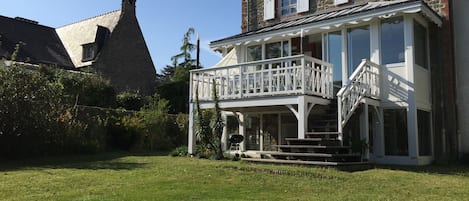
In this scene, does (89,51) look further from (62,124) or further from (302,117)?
(302,117)

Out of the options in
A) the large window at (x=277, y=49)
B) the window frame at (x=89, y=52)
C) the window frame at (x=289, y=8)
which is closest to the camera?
the large window at (x=277, y=49)

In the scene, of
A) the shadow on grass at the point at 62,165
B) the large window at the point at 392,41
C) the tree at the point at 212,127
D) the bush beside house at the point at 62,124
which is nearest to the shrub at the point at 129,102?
the bush beside house at the point at 62,124

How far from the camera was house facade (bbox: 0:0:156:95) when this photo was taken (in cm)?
3541

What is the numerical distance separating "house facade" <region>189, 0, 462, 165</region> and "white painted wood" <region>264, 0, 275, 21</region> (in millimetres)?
3304

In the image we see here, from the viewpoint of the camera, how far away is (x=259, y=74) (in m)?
14.0

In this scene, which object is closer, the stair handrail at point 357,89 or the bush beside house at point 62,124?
the stair handrail at point 357,89

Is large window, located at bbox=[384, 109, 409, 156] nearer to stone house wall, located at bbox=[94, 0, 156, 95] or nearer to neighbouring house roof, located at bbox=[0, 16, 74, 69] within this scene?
stone house wall, located at bbox=[94, 0, 156, 95]

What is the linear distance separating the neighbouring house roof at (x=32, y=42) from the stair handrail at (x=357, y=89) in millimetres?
26772

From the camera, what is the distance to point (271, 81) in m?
13.2

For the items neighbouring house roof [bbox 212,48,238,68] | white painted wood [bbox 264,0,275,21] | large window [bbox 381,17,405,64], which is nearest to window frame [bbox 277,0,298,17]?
white painted wood [bbox 264,0,275,21]

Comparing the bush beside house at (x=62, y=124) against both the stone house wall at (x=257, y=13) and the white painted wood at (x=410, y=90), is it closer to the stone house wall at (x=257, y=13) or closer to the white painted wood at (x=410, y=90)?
the stone house wall at (x=257, y=13)

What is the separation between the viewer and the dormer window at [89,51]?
36188 millimetres

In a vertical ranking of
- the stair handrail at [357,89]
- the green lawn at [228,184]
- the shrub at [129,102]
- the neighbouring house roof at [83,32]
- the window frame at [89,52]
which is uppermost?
the neighbouring house roof at [83,32]

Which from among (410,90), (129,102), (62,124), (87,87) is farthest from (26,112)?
(129,102)
